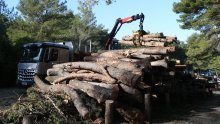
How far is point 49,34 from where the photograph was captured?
59.9 metres

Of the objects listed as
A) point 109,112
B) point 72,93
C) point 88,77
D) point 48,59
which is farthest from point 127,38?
point 109,112

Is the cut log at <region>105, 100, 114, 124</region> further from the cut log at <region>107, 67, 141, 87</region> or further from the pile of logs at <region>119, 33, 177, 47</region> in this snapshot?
the pile of logs at <region>119, 33, 177, 47</region>

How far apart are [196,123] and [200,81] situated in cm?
1352

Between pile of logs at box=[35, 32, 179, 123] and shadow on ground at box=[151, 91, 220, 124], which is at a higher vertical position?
pile of logs at box=[35, 32, 179, 123]

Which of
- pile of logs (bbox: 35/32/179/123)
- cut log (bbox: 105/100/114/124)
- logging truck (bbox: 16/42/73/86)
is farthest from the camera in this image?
logging truck (bbox: 16/42/73/86)

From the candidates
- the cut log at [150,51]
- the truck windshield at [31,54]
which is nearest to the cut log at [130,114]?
the cut log at [150,51]

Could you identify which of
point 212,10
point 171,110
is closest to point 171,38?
point 171,110

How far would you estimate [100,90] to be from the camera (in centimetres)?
1325

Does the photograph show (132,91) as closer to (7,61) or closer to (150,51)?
(150,51)

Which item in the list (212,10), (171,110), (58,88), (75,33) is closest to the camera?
(58,88)

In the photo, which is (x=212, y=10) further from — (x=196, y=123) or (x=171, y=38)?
(x=196, y=123)

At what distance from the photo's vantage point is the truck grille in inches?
791

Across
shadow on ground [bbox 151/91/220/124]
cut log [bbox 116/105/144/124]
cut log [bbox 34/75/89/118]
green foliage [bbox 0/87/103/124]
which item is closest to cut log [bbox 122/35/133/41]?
shadow on ground [bbox 151/91/220/124]

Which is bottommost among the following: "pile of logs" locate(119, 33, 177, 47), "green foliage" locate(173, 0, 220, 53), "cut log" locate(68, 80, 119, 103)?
"cut log" locate(68, 80, 119, 103)
